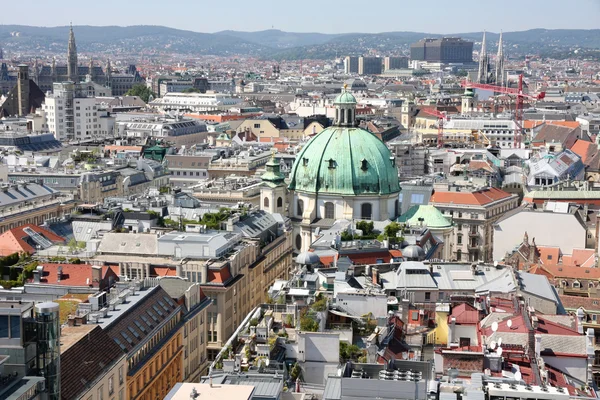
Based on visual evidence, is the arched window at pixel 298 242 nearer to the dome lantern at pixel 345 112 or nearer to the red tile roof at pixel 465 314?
the dome lantern at pixel 345 112

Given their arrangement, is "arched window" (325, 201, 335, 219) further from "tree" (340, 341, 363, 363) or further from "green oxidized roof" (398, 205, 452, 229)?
"tree" (340, 341, 363, 363)

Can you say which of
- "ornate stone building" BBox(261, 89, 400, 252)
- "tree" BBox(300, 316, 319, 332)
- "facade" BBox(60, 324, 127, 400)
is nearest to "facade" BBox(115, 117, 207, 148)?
"ornate stone building" BBox(261, 89, 400, 252)

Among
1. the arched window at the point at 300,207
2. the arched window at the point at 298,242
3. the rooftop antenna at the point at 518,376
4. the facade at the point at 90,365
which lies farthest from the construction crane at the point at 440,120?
the rooftop antenna at the point at 518,376

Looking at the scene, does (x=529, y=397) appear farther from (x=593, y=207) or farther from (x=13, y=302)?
(x=593, y=207)

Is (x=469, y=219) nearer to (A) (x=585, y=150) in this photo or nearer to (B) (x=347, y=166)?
(B) (x=347, y=166)

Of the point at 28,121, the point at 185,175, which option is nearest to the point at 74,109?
the point at 28,121

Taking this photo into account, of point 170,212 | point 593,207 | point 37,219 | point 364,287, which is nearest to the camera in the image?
point 364,287
